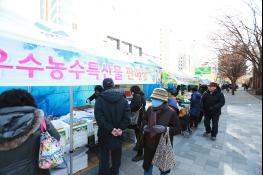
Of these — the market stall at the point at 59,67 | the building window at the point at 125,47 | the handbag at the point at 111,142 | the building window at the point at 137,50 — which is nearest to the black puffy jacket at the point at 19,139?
the market stall at the point at 59,67

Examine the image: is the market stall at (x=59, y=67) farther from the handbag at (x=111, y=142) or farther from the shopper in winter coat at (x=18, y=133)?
the handbag at (x=111, y=142)

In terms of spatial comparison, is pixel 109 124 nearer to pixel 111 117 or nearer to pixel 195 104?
pixel 111 117

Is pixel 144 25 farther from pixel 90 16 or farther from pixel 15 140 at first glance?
pixel 15 140

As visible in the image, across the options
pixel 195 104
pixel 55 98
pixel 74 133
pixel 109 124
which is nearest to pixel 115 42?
pixel 195 104

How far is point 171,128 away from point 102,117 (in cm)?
111

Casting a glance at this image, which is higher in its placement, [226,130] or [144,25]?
[144,25]

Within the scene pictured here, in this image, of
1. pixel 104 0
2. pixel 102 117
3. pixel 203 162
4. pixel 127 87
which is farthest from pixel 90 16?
pixel 203 162

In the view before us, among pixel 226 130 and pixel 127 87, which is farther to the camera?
pixel 127 87

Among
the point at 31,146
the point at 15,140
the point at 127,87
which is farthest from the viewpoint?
the point at 127,87

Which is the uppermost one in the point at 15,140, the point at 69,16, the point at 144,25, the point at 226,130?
the point at 144,25

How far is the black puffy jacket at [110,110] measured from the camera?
288 centimetres

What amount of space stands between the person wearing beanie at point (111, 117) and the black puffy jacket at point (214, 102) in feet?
11.6

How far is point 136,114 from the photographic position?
4543 millimetres

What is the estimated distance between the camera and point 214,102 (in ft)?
18.1
